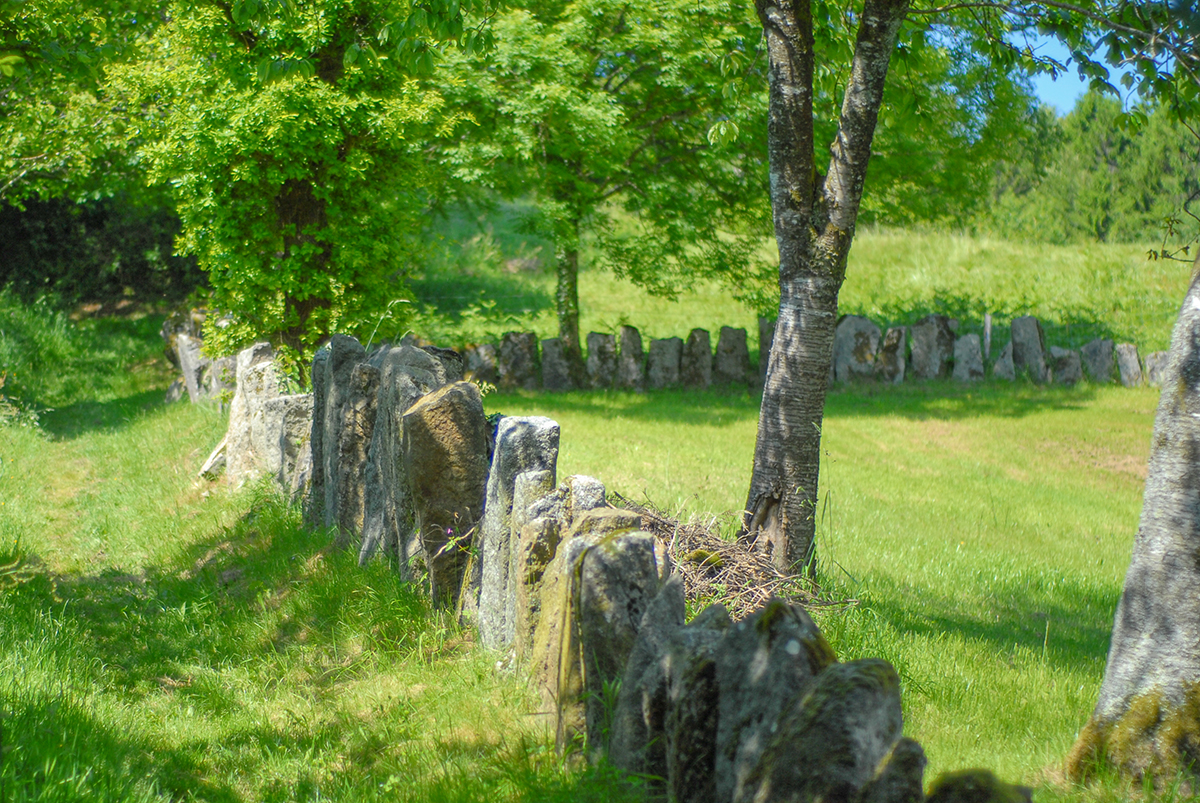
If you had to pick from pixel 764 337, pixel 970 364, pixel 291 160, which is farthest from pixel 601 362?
pixel 291 160

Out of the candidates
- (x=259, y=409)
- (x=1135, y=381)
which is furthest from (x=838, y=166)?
(x=1135, y=381)

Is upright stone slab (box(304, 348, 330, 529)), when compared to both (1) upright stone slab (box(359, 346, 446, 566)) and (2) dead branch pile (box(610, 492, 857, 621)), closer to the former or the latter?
(1) upright stone slab (box(359, 346, 446, 566))

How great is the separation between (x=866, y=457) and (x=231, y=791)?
9.64 metres

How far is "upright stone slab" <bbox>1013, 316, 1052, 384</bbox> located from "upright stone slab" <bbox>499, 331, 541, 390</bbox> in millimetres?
9332

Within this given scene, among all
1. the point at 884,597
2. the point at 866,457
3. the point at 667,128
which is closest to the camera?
the point at 884,597

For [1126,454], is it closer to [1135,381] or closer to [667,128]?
[1135,381]

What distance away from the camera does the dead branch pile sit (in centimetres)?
457

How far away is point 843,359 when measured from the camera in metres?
16.9

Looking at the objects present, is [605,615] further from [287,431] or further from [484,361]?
[484,361]

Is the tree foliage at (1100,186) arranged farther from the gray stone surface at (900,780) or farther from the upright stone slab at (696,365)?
the gray stone surface at (900,780)

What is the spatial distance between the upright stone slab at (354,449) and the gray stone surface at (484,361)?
9232 millimetres

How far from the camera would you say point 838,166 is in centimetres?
505

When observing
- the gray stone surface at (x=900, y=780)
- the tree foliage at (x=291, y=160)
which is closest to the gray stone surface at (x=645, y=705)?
the gray stone surface at (x=900, y=780)

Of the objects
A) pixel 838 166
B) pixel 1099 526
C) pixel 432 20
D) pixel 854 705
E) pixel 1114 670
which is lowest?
pixel 1099 526
